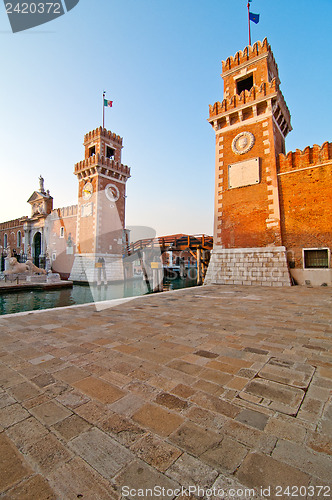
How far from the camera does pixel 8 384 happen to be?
87.4 inches

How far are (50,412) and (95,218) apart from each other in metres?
24.2

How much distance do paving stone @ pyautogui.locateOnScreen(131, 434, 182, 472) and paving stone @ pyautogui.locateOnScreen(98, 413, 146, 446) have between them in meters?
0.06

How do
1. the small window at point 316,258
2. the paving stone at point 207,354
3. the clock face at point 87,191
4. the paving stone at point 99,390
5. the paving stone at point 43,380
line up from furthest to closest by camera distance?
the clock face at point 87,191, the small window at point 316,258, the paving stone at point 207,354, the paving stone at point 43,380, the paving stone at point 99,390

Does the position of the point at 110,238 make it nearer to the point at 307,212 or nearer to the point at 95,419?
the point at 307,212

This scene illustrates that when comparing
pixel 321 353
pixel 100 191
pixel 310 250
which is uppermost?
pixel 100 191

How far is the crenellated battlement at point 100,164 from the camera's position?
24547 millimetres

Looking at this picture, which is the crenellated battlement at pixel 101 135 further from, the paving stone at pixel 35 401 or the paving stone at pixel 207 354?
the paving stone at pixel 35 401

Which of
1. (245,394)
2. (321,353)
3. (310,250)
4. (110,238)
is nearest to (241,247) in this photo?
(310,250)

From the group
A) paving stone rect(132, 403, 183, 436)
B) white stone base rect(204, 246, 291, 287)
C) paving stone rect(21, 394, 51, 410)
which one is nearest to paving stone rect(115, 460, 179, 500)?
paving stone rect(132, 403, 183, 436)

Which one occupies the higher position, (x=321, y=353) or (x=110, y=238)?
(x=110, y=238)

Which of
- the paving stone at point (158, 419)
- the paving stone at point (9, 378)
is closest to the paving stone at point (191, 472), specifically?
the paving stone at point (158, 419)

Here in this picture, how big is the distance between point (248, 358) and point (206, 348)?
55cm

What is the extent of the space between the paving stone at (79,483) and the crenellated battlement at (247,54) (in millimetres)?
18464

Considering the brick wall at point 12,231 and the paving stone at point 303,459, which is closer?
the paving stone at point 303,459
